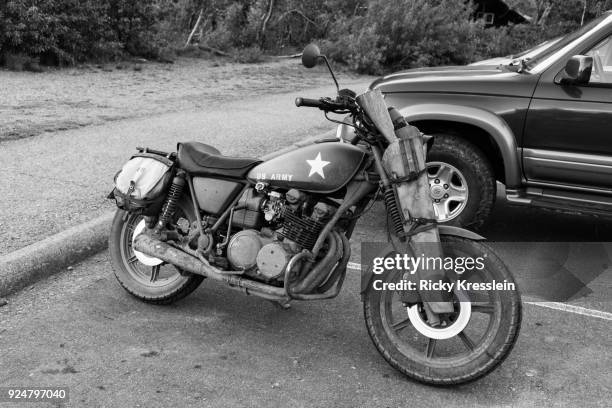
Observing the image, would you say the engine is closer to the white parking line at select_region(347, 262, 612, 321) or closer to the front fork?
the front fork

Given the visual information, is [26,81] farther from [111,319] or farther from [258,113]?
[111,319]

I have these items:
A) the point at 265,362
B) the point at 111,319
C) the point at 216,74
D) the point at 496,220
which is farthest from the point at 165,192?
the point at 216,74

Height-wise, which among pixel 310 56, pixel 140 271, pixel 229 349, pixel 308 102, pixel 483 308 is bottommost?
pixel 229 349

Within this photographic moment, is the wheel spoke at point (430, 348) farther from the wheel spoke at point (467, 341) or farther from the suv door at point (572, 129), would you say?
the suv door at point (572, 129)

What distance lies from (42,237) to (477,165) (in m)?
3.37

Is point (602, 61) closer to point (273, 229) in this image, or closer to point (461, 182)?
point (461, 182)

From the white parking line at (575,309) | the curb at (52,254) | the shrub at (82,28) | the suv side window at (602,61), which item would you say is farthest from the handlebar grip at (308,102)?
the shrub at (82,28)

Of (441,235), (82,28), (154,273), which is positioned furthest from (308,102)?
(82,28)

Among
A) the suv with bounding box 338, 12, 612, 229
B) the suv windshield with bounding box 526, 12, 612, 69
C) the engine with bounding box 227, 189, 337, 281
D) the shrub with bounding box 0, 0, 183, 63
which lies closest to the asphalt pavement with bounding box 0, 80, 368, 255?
the engine with bounding box 227, 189, 337, 281

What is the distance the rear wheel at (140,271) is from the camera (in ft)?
14.7

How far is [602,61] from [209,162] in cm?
328

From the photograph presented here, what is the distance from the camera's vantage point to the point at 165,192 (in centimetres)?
442

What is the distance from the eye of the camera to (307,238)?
3889 mm

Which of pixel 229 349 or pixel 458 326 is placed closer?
pixel 458 326
